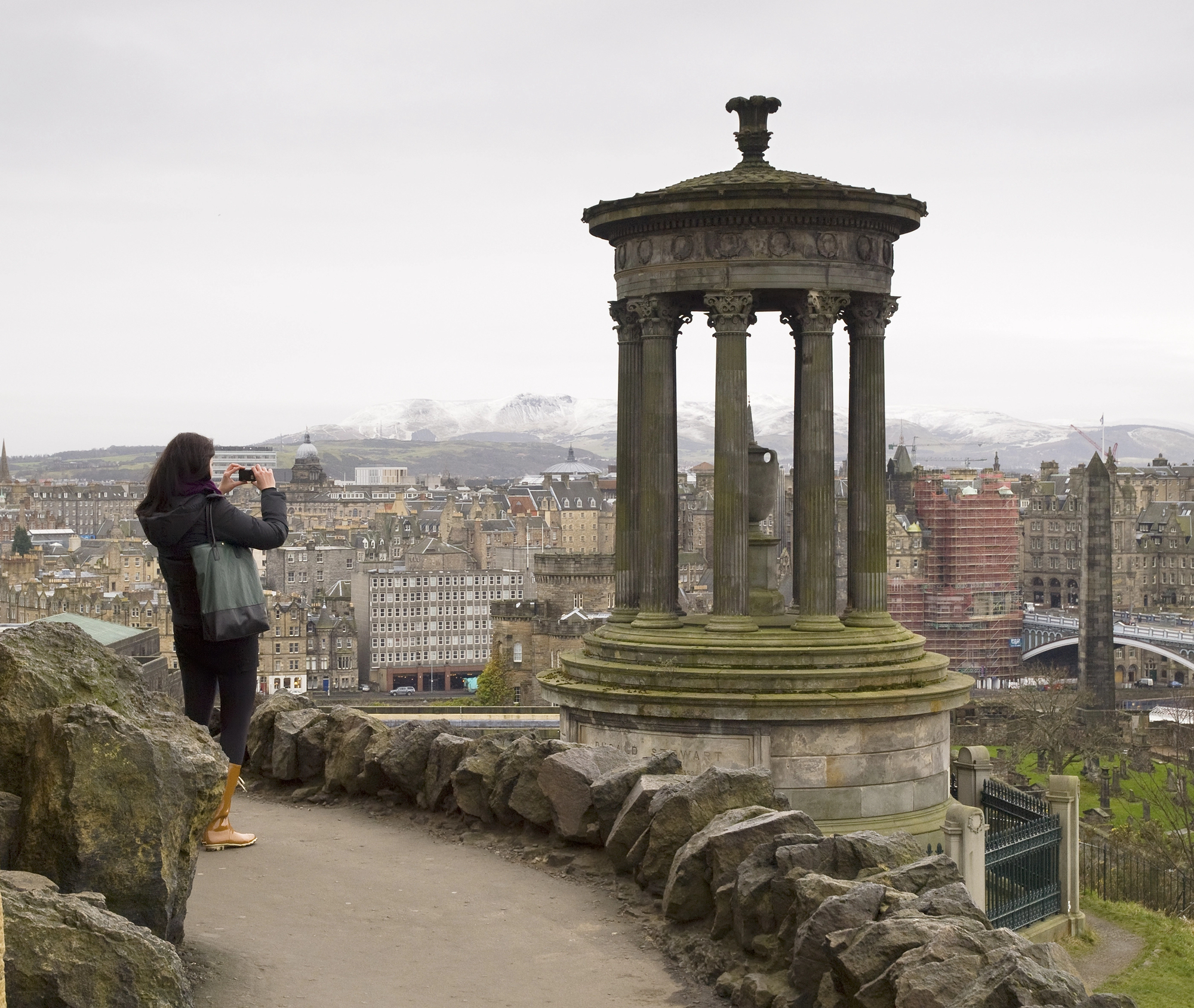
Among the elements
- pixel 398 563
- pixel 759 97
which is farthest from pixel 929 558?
pixel 759 97

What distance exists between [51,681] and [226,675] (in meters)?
1.84

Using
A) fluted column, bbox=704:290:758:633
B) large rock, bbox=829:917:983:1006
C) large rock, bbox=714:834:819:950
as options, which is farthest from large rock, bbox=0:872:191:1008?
fluted column, bbox=704:290:758:633

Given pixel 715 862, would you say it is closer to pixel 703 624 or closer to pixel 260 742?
pixel 260 742

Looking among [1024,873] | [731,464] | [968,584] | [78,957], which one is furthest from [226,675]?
[968,584]

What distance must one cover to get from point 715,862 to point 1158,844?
132 feet

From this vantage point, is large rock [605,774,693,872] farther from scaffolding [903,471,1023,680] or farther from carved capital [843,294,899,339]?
scaffolding [903,471,1023,680]

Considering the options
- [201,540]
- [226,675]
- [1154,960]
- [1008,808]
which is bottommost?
[1154,960]

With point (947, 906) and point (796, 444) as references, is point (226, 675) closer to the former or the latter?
point (947, 906)

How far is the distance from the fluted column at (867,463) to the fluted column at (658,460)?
181cm

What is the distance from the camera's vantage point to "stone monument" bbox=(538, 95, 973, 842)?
52.9 feet

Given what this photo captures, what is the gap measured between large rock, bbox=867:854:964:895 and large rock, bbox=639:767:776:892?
1.55 m

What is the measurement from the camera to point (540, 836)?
11.4 meters

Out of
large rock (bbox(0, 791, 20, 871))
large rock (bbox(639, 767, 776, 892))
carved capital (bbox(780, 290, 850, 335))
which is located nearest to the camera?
large rock (bbox(0, 791, 20, 871))

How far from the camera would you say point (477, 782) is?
39.1ft
